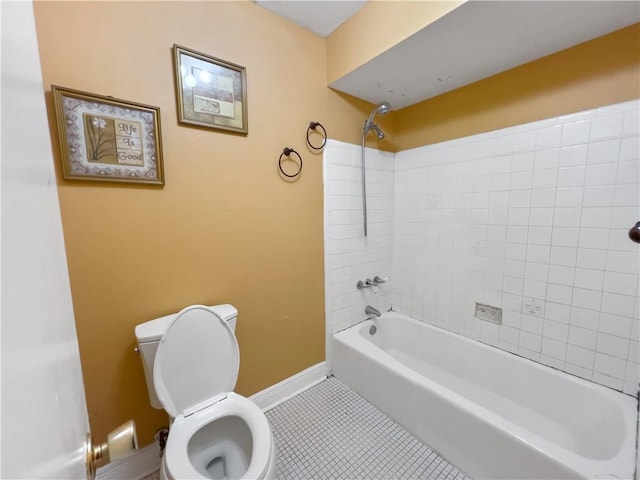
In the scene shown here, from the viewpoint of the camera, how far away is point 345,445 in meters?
1.44

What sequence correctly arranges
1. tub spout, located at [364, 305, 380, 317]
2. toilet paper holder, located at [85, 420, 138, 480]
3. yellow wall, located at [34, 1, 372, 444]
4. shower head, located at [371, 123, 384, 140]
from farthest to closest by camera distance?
tub spout, located at [364, 305, 380, 317]
shower head, located at [371, 123, 384, 140]
yellow wall, located at [34, 1, 372, 444]
toilet paper holder, located at [85, 420, 138, 480]

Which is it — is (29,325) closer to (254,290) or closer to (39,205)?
(39,205)

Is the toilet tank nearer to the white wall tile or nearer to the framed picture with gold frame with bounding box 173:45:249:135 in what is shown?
the framed picture with gold frame with bounding box 173:45:249:135

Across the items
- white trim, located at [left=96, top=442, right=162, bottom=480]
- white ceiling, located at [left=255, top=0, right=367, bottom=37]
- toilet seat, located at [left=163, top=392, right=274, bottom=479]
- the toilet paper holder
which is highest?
white ceiling, located at [left=255, top=0, right=367, bottom=37]

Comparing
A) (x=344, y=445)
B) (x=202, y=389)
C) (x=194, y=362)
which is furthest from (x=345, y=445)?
(x=194, y=362)

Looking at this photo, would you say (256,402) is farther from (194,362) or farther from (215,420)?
(194,362)

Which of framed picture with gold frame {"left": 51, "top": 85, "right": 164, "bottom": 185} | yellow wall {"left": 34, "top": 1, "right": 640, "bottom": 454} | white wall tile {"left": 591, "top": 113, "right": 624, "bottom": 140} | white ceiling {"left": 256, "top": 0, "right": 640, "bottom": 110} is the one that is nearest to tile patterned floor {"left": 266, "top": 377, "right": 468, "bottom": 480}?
yellow wall {"left": 34, "top": 1, "right": 640, "bottom": 454}

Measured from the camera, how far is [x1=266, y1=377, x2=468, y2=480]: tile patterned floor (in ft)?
4.26

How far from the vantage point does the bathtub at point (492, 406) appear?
3.57ft

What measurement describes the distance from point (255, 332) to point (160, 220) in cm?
84

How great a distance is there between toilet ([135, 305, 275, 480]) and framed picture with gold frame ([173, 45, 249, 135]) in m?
0.94

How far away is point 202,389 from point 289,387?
75cm

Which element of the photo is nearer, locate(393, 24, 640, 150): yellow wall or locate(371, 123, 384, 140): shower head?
locate(393, 24, 640, 150): yellow wall

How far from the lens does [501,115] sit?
1.63 m
